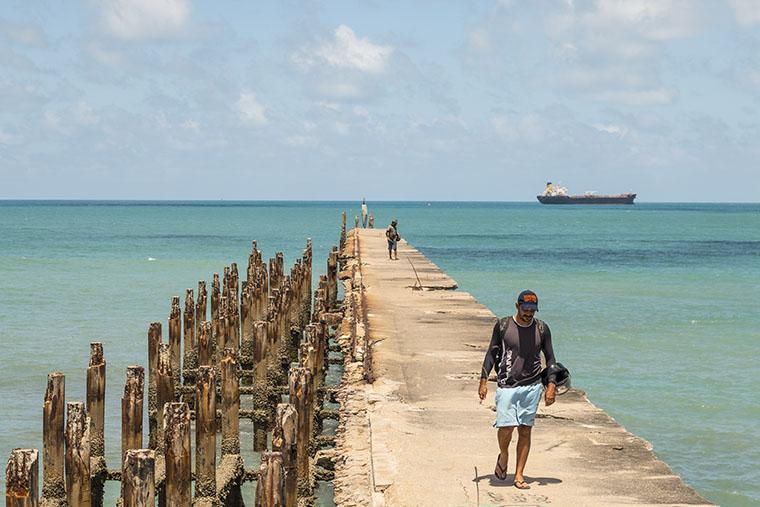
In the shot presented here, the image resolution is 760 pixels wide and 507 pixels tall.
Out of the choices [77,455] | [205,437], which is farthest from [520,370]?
[77,455]

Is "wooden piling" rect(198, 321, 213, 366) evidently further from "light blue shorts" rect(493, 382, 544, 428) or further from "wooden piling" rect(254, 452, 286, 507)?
"wooden piling" rect(254, 452, 286, 507)

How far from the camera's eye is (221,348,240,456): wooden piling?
1248 centimetres

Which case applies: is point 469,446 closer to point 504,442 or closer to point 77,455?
point 504,442

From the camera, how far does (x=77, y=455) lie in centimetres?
954

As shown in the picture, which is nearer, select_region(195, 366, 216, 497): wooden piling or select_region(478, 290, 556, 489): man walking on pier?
select_region(478, 290, 556, 489): man walking on pier

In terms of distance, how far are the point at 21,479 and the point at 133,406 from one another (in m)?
4.38

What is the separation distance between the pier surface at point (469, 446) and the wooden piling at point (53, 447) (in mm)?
3174

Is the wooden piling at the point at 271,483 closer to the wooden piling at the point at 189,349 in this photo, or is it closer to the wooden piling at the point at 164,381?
the wooden piling at the point at 164,381

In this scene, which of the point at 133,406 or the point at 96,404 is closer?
the point at 133,406

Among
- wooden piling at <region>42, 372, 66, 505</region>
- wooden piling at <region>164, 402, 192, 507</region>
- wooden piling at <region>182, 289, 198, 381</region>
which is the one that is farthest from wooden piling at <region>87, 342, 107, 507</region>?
wooden piling at <region>182, 289, 198, 381</region>

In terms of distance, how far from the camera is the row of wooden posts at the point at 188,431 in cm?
797

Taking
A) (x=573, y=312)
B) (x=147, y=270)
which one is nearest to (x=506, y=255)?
(x=147, y=270)

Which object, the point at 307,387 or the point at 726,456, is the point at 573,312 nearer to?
the point at 726,456

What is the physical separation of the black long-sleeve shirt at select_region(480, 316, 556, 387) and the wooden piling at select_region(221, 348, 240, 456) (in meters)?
4.51
